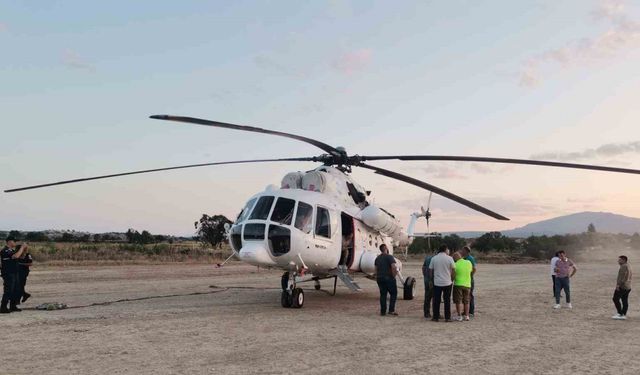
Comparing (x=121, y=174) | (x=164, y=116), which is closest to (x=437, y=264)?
(x=164, y=116)

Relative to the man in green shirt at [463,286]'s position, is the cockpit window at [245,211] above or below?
above

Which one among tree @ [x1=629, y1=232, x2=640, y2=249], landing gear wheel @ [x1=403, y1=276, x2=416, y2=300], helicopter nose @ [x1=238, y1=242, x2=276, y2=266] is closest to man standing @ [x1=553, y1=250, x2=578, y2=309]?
landing gear wheel @ [x1=403, y1=276, x2=416, y2=300]

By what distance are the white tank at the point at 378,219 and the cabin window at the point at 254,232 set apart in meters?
3.94

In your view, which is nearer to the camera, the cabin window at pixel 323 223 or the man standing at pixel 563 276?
the cabin window at pixel 323 223

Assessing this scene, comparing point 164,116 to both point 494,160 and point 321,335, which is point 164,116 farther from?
point 494,160

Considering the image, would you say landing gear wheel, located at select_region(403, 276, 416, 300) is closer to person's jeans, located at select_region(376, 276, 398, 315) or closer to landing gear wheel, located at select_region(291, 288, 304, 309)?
person's jeans, located at select_region(376, 276, 398, 315)

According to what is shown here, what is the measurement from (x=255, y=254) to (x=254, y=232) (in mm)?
654

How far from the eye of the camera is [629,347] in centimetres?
894

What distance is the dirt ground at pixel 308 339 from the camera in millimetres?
7336

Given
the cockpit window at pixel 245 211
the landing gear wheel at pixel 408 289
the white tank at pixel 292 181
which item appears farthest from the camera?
the landing gear wheel at pixel 408 289

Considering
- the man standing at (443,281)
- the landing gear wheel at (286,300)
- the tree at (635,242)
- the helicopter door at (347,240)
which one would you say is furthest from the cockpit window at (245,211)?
the tree at (635,242)

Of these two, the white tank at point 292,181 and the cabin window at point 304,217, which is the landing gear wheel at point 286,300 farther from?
the white tank at point 292,181

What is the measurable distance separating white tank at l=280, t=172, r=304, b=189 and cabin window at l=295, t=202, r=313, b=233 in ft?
4.46

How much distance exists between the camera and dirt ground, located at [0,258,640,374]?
24.1 feet
